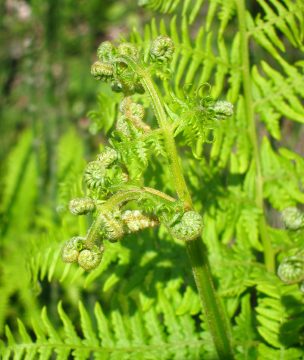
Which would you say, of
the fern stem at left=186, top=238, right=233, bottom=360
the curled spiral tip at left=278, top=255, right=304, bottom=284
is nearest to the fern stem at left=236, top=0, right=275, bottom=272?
the fern stem at left=186, top=238, right=233, bottom=360

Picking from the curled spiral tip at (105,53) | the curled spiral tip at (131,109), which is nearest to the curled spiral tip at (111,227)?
the curled spiral tip at (131,109)

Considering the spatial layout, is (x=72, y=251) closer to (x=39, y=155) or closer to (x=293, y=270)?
(x=293, y=270)

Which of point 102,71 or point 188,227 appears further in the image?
point 102,71

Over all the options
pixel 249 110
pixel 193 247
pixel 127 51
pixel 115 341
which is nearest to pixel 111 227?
pixel 193 247

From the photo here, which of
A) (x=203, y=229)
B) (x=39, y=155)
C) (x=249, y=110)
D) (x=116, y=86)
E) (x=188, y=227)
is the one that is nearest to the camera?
(x=188, y=227)

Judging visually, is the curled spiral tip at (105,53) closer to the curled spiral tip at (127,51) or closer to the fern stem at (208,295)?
the curled spiral tip at (127,51)

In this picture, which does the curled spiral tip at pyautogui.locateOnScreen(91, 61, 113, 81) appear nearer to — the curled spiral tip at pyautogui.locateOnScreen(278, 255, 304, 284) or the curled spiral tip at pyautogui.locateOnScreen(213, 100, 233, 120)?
the curled spiral tip at pyautogui.locateOnScreen(213, 100, 233, 120)
